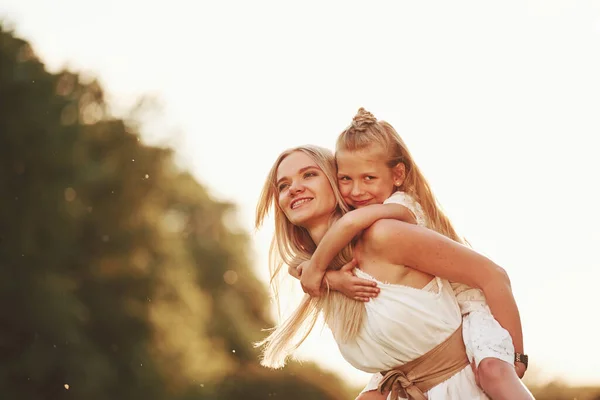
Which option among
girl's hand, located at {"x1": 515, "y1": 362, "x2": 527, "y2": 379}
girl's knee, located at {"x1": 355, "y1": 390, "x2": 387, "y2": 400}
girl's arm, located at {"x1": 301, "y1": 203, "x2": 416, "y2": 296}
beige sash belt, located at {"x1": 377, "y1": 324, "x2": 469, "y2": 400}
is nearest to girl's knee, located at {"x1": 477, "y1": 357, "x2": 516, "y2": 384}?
girl's hand, located at {"x1": 515, "y1": 362, "x2": 527, "y2": 379}

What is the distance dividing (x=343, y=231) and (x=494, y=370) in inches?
39.6

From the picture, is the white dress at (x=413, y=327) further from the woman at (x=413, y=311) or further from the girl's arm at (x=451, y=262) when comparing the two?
the girl's arm at (x=451, y=262)

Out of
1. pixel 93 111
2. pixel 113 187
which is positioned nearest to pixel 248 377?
pixel 113 187

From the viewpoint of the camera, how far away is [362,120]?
193 inches

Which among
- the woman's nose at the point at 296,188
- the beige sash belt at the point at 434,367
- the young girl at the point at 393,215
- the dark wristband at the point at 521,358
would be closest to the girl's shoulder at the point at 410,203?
the young girl at the point at 393,215

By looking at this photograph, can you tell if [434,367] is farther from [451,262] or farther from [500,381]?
[451,262]

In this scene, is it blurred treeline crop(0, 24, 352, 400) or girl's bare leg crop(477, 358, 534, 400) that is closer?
girl's bare leg crop(477, 358, 534, 400)

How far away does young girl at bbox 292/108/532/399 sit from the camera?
4.11 m

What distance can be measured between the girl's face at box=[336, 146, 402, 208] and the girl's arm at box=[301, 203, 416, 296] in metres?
0.30

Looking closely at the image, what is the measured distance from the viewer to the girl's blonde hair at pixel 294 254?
4.77 metres

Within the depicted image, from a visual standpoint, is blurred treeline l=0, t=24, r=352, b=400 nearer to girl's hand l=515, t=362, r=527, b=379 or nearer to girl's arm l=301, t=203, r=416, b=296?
girl's arm l=301, t=203, r=416, b=296

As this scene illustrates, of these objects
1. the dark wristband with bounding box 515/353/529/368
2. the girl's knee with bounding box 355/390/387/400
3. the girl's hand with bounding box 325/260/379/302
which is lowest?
the girl's knee with bounding box 355/390/387/400

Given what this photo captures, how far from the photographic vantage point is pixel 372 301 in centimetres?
439

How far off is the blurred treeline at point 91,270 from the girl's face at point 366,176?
15986 mm
